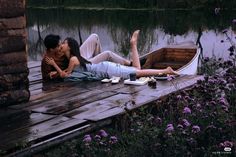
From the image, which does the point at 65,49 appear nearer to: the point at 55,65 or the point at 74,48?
the point at 74,48

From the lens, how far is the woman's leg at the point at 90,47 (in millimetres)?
7627

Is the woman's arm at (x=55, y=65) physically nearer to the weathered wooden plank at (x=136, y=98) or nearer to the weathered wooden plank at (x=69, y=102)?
the weathered wooden plank at (x=69, y=102)

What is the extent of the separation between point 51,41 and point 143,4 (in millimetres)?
23358

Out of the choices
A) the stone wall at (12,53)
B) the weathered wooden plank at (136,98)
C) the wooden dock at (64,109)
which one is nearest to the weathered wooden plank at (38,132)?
the wooden dock at (64,109)

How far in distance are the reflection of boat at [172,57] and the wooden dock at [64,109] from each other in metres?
1.52

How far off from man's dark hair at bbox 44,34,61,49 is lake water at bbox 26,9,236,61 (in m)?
4.88

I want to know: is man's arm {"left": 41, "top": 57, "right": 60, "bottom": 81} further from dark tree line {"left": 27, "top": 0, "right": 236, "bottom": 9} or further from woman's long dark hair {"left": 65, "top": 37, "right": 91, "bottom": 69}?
dark tree line {"left": 27, "top": 0, "right": 236, "bottom": 9}

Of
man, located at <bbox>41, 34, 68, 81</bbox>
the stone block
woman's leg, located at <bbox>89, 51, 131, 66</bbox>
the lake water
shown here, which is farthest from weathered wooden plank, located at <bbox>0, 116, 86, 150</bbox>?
the lake water

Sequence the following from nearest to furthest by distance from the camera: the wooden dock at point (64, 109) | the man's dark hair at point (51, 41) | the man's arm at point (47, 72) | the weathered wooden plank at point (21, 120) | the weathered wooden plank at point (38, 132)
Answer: the weathered wooden plank at point (38, 132) → the wooden dock at point (64, 109) → the weathered wooden plank at point (21, 120) → the man's dark hair at point (51, 41) → the man's arm at point (47, 72)

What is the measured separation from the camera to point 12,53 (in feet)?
17.5

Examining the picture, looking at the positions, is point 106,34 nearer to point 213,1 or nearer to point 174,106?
point 213,1

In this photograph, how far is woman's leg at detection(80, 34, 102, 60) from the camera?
763 cm

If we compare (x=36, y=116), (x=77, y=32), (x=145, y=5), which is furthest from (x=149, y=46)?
(x=145, y=5)

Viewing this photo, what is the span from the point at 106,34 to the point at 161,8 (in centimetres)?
1073
